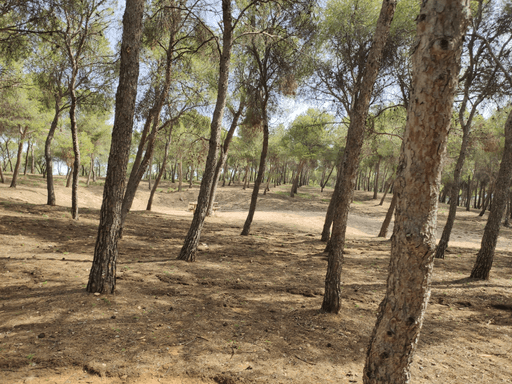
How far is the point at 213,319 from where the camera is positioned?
168 inches

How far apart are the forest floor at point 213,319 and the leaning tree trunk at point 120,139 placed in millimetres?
663

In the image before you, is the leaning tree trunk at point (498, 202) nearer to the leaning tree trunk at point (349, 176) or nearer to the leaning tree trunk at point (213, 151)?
the leaning tree trunk at point (349, 176)

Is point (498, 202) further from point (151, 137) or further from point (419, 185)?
point (151, 137)

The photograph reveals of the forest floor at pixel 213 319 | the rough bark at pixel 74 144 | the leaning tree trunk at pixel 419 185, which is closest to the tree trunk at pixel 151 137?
the forest floor at pixel 213 319

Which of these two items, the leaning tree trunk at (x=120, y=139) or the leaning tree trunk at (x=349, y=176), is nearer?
the leaning tree trunk at (x=120, y=139)

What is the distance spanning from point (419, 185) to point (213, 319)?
3.41m

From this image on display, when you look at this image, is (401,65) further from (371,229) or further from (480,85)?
(371,229)

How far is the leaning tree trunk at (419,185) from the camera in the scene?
201cm

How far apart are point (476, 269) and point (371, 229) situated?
1094 cm

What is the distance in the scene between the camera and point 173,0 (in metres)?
7.85

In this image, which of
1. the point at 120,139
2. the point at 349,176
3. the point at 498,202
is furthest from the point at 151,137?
the point at 498,202

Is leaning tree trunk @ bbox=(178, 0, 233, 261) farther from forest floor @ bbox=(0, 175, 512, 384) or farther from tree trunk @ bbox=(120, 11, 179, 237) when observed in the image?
tree trunk @ bbox=(120, 11, 179, 237)

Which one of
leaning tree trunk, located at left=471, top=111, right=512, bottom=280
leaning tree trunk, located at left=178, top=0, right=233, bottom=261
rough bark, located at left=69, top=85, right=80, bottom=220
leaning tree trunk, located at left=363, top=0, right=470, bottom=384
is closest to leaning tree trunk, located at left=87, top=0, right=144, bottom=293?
leaning tree trunk, located at left=178, top=0, right=233, bottom=261

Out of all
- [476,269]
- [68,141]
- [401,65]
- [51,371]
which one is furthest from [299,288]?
Result: [68,141]
